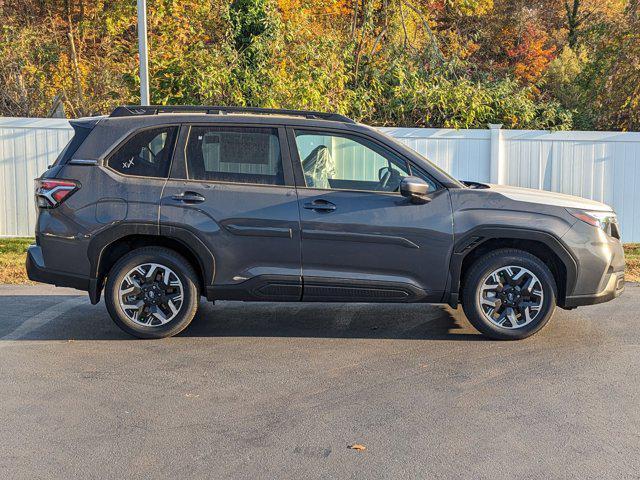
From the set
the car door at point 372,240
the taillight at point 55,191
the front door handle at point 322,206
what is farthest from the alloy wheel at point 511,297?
the taillight at point 55,191

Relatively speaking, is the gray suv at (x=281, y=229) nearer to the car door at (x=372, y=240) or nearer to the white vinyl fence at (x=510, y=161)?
the car door at (x=372, y=240)

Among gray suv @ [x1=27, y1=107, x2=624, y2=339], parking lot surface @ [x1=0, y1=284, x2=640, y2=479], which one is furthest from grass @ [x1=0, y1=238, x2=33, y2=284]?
gray suv @ [x1=27, y1=107, x2=624, y2=339]

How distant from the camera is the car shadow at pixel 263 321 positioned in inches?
286

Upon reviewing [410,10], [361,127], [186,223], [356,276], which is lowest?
[356,276]

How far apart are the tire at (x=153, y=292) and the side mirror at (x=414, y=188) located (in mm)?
1872

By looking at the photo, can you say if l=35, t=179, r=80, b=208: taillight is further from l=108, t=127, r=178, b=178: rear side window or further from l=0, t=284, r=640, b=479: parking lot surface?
l=0, t=284, r=640, b=479: parking lot surface

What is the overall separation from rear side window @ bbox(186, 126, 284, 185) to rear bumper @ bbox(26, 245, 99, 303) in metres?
1.24

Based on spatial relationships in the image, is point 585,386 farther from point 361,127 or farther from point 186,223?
point 186,223

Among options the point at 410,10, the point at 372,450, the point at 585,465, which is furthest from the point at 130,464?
the point at 410,10

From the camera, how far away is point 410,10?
61.5 ft

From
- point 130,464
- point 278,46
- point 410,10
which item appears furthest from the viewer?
point 410,10

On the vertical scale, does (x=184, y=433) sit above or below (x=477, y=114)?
below

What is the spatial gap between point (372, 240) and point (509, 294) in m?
1.24

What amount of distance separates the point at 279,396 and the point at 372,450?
1113mm
